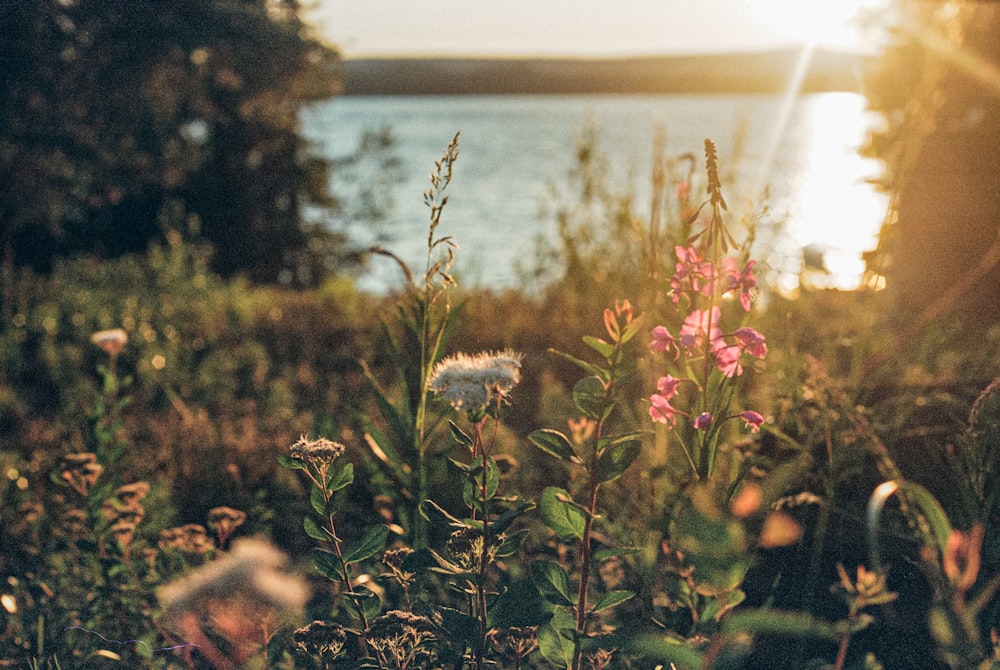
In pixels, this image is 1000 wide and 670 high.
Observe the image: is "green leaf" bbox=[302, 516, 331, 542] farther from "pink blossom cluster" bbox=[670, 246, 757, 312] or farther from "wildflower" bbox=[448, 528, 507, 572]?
"pink blossom cluster" bbox=[670, 246, 757, 312]

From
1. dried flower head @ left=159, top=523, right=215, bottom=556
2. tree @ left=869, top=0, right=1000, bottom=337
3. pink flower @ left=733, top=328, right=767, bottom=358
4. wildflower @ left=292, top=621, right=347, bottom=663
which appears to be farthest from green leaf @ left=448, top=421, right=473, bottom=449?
tree @ left=869, top=0, right=1000, bottom=337

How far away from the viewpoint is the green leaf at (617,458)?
1.56 m

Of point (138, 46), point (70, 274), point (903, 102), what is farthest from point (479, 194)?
point (903, 102)

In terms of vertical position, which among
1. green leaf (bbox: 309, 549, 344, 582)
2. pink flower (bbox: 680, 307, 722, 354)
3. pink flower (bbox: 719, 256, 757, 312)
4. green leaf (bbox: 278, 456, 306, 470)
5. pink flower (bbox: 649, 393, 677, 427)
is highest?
pink flower (bbox: 719, 256, 757, 312)

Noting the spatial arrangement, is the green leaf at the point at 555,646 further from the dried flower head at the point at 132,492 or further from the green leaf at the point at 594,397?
the dried flower head at the point at 132,492

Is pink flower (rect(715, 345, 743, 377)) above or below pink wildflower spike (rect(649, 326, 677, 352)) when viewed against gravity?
below

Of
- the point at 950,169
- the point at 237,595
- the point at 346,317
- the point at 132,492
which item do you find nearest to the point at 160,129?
the point at 346,317

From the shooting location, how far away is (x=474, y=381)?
4.61 feet

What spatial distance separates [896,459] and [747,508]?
5.43 feet

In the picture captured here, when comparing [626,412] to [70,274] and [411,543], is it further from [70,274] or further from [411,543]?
[70,274]

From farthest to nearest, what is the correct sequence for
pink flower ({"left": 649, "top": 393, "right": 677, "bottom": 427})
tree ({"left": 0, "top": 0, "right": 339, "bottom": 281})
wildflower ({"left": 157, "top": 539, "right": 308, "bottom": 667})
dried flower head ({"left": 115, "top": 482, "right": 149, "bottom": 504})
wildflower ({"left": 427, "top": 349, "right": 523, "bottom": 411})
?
1. tree ({"left": 0, "top": 0, "right": 339, "bottom": 281})
2. dried flower head ({"left": 115, "top": 482, "right": 149, "bottom": 504})
3. pink flower ({"left": 649, "top": 393, "right": 677, "bottom": 427})
4. wildflower ({"left": 427, "top": 349, "right": 523, "bottom": 411})
5. wildflower ({"left": 157, "top": 539, "right": 308, "bottom": 667})

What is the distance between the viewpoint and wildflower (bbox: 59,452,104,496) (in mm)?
2162

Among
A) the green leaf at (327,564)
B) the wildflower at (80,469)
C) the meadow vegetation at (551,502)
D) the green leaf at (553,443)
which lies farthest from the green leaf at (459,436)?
the wildflower at (80,469)

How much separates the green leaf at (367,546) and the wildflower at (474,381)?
32 centimetres
